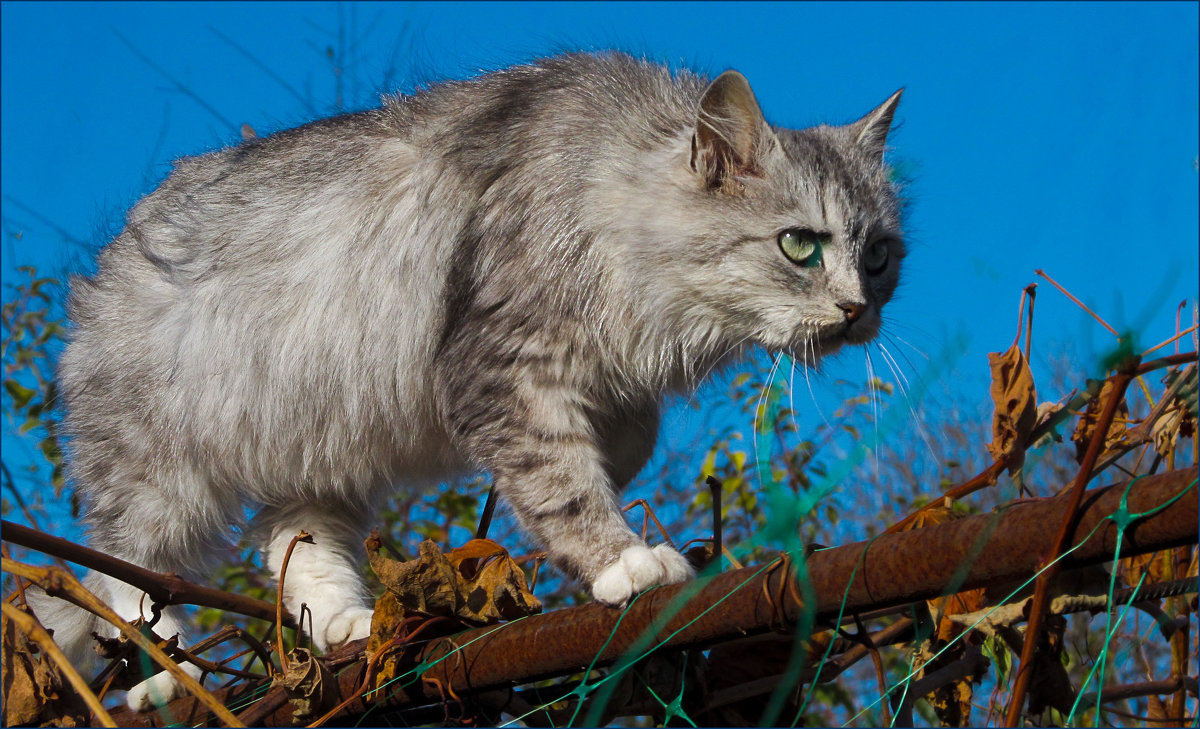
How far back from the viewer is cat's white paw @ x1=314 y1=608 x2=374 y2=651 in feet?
9.43

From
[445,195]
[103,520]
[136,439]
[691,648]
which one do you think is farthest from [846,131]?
[103,520]

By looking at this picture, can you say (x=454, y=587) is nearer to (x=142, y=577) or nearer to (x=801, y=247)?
(x=142, y=577)

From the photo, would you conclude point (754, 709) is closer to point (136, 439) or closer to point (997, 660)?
point (997, 660)

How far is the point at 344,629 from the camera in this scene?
2902 millimetres

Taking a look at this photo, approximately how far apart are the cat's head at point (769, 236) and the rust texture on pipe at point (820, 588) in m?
0.98

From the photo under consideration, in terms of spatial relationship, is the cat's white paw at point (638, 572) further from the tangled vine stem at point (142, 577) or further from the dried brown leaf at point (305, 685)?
the tangled vine stem at point (142, 577)

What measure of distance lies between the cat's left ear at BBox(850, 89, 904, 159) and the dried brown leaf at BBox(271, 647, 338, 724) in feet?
6.17

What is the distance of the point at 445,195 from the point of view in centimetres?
274

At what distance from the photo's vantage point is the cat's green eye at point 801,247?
245 centimetres

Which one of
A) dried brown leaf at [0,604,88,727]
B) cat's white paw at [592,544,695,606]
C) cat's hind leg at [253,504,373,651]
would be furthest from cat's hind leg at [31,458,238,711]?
cat's white paw at [592,544,695,606]

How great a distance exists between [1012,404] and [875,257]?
1.22 metres

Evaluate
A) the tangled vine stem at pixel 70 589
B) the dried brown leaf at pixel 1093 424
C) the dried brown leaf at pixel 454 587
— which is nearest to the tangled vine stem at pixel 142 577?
the tangled vine stem at pixel 70 589

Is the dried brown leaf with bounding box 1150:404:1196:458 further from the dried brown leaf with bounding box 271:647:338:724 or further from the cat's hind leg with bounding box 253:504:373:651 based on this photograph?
the cat's hind leg with bounding box 253:504:373:651

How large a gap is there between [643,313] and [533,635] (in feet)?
3.46
